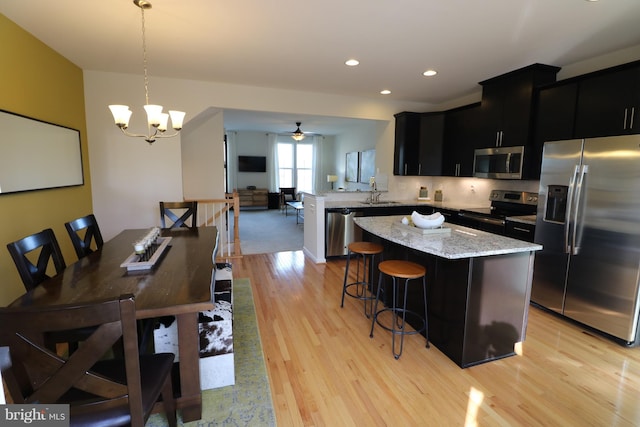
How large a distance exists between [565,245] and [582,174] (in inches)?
26.0

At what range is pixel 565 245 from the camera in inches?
112

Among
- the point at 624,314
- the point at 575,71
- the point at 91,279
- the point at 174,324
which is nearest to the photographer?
the point at 91,279

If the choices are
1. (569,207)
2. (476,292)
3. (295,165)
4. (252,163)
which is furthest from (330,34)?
(295,165)

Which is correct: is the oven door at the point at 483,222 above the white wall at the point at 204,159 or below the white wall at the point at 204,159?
below

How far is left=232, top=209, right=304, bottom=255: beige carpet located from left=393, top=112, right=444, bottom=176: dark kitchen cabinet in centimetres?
245

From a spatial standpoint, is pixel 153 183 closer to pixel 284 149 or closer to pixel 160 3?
pixel 160 3

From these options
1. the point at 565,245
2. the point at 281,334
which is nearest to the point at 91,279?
the point at 281,334

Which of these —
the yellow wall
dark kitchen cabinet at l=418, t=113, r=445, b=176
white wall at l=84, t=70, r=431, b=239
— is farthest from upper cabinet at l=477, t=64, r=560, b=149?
the yellow wall

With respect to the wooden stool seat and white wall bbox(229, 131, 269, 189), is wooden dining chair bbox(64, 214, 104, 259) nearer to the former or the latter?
the wooden stool seat

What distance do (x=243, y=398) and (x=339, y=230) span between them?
3.13 meters

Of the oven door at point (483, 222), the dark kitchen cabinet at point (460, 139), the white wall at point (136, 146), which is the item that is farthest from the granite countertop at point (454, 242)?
the white wall at point (136, 146)

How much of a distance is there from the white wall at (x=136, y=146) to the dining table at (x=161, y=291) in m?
2.19

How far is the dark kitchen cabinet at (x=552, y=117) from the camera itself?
122 inches

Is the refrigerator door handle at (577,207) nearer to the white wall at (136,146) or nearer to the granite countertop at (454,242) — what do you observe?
the granite countertop at (454,242)
